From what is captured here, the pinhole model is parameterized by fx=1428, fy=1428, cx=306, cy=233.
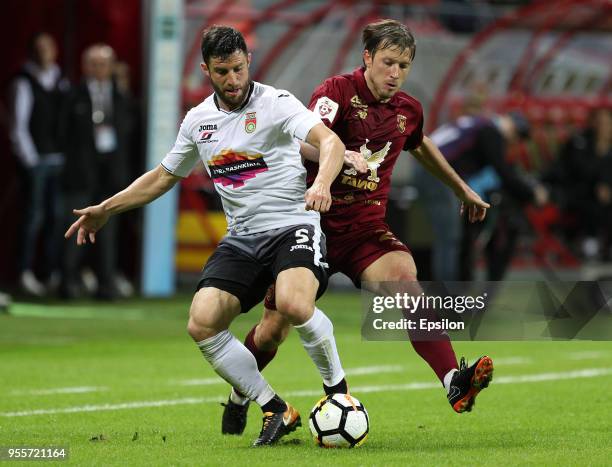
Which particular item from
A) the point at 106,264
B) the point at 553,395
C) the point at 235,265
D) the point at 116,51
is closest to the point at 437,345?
the point at 235,265

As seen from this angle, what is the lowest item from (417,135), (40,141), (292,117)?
(40,141)

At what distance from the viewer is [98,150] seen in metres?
15.0

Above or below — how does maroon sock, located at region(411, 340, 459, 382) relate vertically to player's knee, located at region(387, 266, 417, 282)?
below

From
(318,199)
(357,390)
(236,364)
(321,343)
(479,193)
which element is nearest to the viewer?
(318,199)

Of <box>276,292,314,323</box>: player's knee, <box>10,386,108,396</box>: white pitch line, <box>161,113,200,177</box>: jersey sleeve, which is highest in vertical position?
<box>161,113,200,177</box>: jersey sleeve

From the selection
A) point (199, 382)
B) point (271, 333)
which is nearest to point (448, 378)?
point (271, 333)

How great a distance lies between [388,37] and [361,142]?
1.80ft

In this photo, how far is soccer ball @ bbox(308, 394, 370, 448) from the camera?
20.6 feet

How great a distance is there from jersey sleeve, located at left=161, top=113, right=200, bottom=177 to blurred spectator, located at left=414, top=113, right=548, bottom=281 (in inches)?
277

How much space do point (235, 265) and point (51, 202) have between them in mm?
9334

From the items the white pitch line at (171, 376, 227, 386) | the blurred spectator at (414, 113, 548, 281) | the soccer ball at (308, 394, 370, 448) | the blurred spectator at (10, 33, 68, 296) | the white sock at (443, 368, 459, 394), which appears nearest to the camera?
the soccer ball at (308, 394, 370, 448)

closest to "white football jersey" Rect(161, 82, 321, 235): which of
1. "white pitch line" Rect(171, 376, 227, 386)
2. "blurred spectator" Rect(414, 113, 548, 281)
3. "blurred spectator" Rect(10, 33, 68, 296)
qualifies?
"white pitch line" Rect(171, 376, 227, 386)

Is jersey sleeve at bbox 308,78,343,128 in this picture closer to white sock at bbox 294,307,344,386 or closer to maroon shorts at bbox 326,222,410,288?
maroon shorts at bbox 326,222,410,288

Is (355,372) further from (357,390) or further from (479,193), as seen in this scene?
(479,193)
